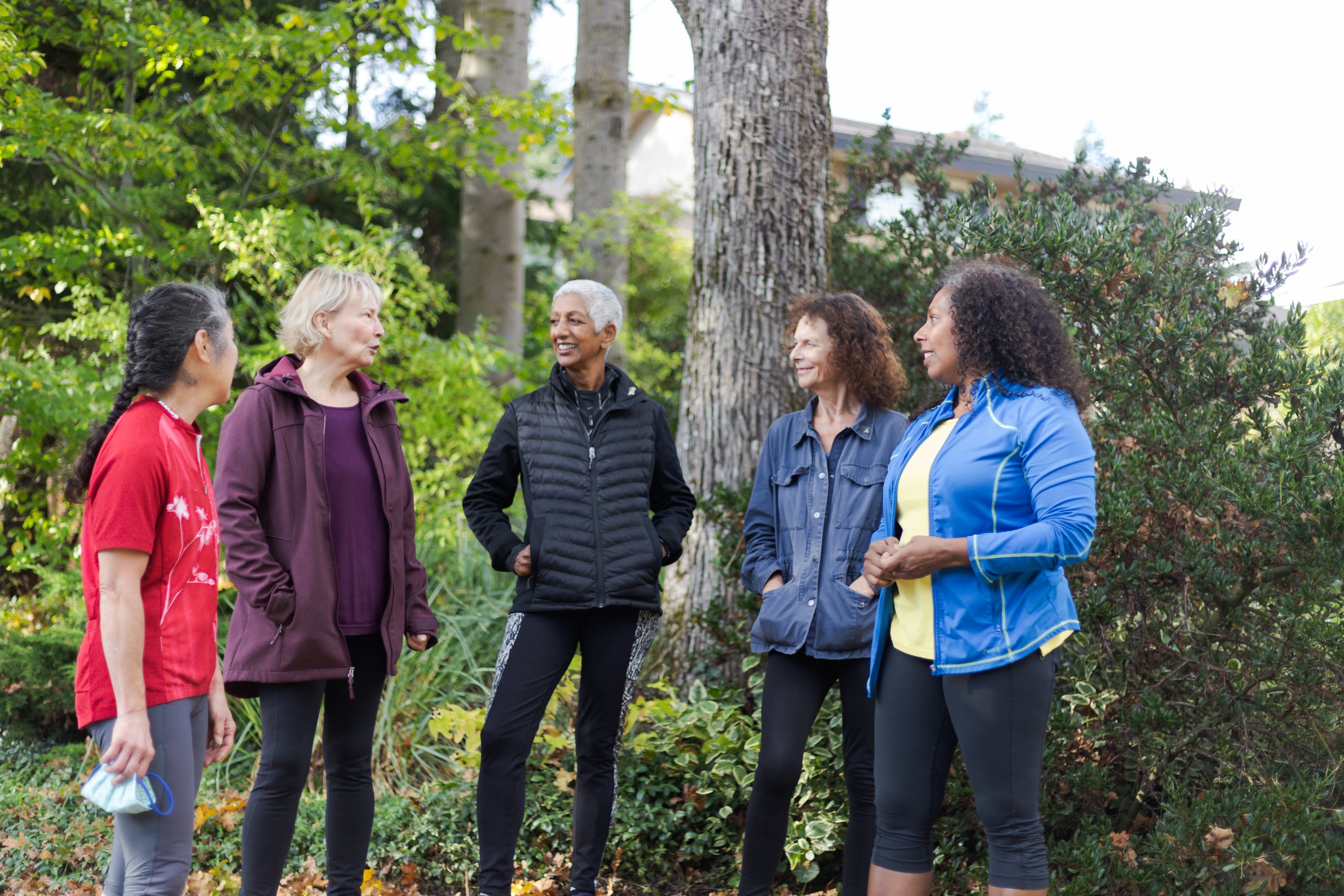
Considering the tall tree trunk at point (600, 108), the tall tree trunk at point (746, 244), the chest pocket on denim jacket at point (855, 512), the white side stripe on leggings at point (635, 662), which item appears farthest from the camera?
the tall tree trunk at point (600, 108)

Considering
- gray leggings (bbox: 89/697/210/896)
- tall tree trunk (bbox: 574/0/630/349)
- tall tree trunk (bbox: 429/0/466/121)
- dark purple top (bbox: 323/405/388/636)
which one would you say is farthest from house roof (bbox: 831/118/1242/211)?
gray leggings (bbox: 89/697/210/896)

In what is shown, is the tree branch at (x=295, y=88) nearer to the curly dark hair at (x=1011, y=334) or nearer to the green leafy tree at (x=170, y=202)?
the green leafy tree at (x=170, y=202)

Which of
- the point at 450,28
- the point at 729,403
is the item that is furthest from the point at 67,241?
the point at 729,403

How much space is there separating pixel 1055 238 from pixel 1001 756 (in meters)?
2.02

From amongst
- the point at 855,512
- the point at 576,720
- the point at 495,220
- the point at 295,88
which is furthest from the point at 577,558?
the point at 495,220

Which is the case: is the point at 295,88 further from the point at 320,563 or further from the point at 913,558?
the point at 913,558

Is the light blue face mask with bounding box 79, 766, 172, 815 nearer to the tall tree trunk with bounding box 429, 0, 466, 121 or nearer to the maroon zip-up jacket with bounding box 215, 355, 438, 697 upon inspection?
the maroon zip-up jacket with bounding box 215, 355, 438, 697

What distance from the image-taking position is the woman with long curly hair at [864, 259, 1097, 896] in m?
2.35

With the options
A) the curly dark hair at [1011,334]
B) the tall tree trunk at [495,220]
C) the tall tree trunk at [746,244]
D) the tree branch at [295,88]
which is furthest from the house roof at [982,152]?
the curly dark hair at [1011,334]

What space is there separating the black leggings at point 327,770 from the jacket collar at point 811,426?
57.0 inches

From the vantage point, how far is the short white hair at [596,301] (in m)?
3.38

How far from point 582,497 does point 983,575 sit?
139cm

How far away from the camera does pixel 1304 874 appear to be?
2.83m

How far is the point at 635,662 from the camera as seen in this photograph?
11.0 feet
